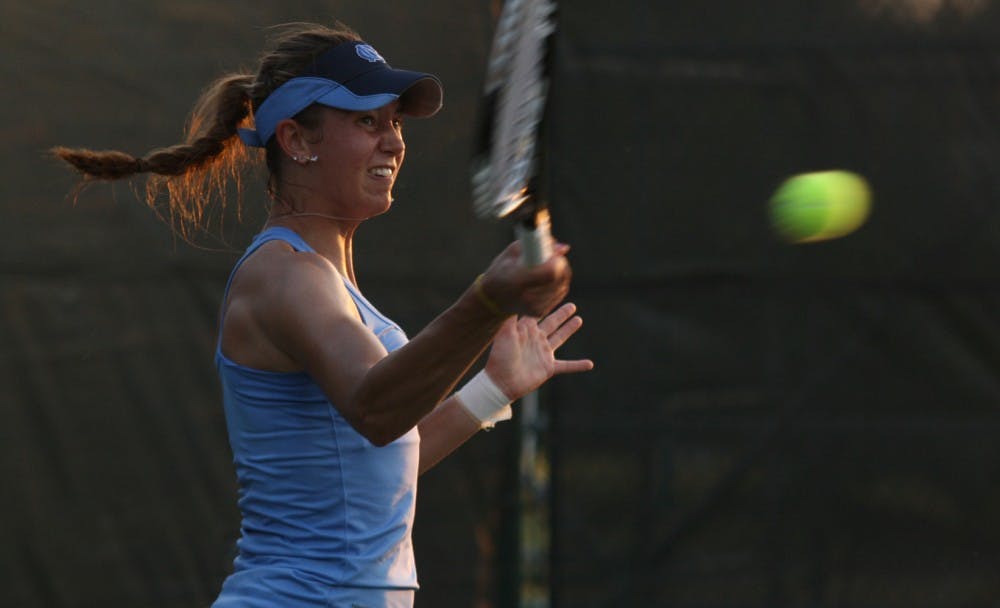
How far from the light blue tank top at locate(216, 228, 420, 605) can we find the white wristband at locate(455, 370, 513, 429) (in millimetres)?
352

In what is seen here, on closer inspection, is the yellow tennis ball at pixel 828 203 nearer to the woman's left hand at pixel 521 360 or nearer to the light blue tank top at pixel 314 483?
the woman's left hand at pixel 521 360

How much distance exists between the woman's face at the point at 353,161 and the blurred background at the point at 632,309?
1947 millimetres

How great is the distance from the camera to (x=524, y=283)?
1760 mm

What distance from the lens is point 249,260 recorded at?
87.1 inches

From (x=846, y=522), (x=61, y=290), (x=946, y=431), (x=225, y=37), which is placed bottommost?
(x=846, y=522)

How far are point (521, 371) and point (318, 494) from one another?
52 centimetres

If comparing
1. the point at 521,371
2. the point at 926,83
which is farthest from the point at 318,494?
the point at 926,83

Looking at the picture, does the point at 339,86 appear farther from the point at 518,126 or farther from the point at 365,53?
the point at 518,126

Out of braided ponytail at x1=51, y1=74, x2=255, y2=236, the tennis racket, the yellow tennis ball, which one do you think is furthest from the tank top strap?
the yellow tennis ball

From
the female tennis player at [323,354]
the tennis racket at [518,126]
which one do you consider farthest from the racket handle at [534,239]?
the female tennis player at [323,354]

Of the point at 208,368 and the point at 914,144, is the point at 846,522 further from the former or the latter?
the point at 208,368

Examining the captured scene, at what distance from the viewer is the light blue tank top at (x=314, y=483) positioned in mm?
2207

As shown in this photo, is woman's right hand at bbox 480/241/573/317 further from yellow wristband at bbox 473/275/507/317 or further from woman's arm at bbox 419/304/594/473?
woman's arm at bbox 419/304/594/473

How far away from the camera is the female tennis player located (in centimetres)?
199
